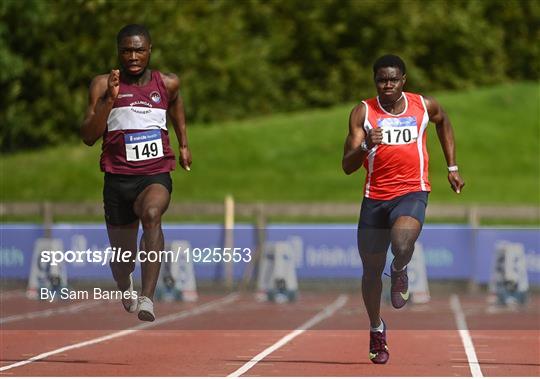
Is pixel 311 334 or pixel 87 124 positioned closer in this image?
pixel 87 124

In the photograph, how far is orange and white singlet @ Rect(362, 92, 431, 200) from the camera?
11.3m

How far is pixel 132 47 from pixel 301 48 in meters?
49.4

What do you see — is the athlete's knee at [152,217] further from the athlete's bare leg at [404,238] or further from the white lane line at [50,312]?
the white lane line at [50,312]

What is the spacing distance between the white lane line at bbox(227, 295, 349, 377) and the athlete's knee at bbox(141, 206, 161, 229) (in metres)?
1.44

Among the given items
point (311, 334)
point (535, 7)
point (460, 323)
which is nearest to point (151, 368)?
point (311, 334)

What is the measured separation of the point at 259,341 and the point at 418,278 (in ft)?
26.2

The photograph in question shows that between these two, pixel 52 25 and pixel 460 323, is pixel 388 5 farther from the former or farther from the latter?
pixel 460 323

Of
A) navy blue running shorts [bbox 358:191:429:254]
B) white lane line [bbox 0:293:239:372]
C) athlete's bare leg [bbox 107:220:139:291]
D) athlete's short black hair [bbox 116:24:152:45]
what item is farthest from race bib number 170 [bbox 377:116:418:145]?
white lane line [bbox 0:293:239:372]

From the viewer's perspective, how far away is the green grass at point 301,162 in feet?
129

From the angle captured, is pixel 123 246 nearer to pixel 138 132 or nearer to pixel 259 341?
pixel 138 132

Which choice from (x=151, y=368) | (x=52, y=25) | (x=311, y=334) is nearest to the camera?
(x=151, y=368)

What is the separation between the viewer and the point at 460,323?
19.0m

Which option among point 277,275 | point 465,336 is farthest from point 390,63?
point 277,275

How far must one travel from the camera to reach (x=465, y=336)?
54.2 feet
